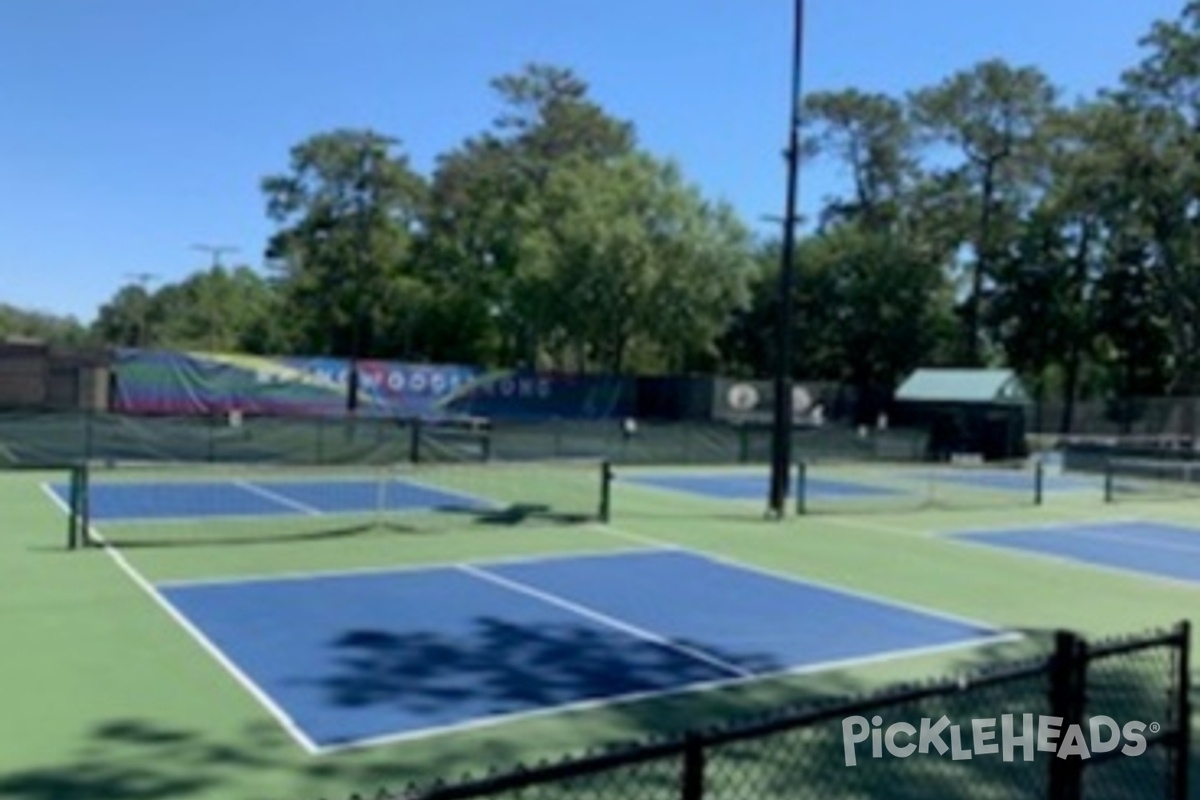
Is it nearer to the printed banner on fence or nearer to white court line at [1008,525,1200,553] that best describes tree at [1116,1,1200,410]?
the printed banner on fence

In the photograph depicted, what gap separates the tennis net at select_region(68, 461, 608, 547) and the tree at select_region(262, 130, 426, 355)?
36.1 meters

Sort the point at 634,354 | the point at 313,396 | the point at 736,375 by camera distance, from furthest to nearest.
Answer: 1. the point at 736,375
2. the point at 634,354
3. the point at 313,396

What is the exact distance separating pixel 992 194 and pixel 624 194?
20.1 metres

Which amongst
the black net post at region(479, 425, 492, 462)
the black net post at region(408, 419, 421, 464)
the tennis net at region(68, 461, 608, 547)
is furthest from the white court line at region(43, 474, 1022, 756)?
the black net post at region(479, 425, 492, 462)

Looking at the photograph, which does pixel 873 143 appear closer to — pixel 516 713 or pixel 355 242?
pixel 355 242

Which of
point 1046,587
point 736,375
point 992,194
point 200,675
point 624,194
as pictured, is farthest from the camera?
point 736,375

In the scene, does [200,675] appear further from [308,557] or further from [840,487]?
[840,487]

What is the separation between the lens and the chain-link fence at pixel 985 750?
5.06 meters

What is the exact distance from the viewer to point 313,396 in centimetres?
3894

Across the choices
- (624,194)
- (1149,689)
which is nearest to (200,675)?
(1149,689)

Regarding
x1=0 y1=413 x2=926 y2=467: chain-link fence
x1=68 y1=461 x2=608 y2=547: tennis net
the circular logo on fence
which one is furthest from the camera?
the circular logo on fence

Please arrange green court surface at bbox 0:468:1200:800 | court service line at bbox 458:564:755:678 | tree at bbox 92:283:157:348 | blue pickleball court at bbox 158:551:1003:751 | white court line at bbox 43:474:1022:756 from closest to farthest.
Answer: green court surface at bbox 0:468:1200:800
white court line at bbox 43:474:1022:756
blue pickleball court at bbox 158:551:1003:751
court service line at bbox 458:564:755:678
tree at bbox 92:283:157:348

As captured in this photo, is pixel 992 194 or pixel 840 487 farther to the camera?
pixel 992 194

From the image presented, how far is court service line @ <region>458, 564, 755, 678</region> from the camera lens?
10.1 meters
